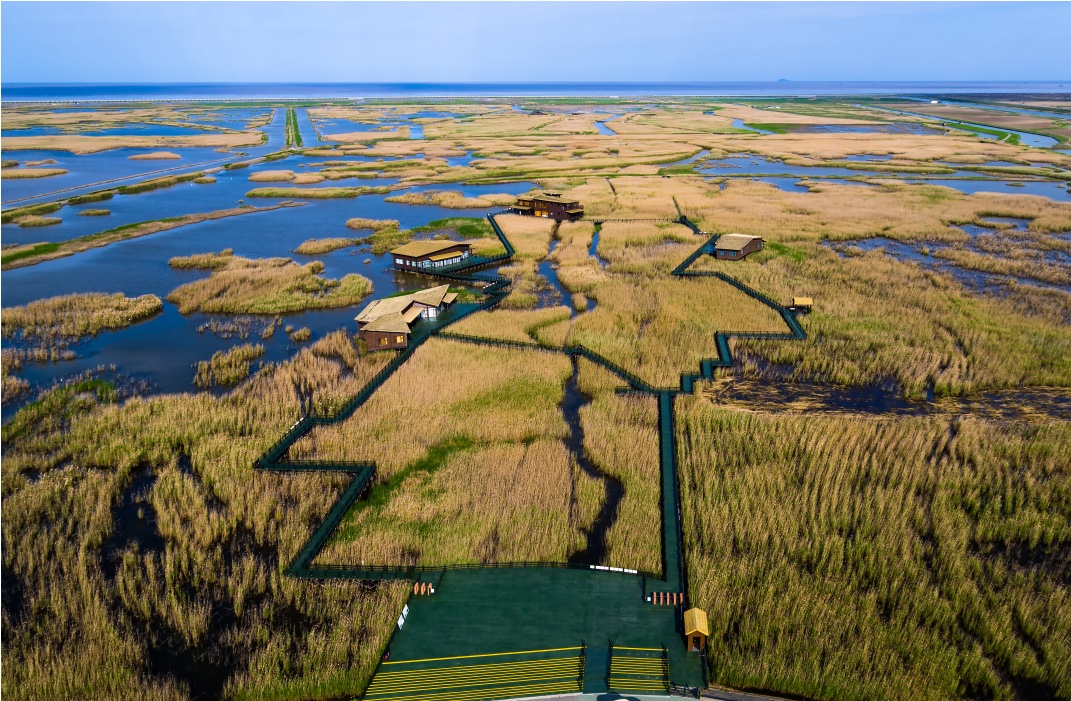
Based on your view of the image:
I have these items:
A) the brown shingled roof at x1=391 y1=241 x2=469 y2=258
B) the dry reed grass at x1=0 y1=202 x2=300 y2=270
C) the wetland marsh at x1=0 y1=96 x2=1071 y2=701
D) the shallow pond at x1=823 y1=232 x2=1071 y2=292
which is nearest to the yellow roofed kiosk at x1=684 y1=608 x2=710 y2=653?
the wetland marsh at x1=0 y1=96 x2=1071 y2=701

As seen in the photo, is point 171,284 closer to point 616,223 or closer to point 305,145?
point 616,223

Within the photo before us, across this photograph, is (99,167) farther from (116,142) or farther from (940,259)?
(940,259)

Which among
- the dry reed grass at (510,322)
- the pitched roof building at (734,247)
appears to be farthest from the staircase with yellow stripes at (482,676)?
the pitched roof building at (734,247)

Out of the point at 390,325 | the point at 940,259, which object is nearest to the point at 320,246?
the point at 390,325

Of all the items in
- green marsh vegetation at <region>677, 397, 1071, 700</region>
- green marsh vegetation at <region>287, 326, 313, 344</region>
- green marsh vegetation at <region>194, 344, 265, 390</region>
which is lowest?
green marsh vegetation at <region>677, 397, 1071, 700</region>

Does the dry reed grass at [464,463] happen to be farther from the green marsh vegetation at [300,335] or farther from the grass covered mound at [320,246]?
the grass covered mound at [320,246]

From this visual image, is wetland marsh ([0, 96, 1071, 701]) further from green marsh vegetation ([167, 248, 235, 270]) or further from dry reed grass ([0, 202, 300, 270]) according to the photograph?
dry reed grass ([0, 202, 300, 270])
